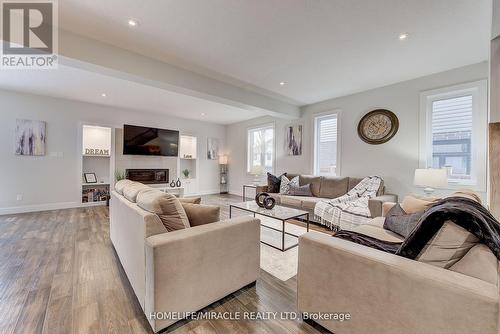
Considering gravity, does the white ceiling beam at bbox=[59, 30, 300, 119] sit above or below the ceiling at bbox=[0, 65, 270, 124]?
below

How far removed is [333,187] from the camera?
432 centimetres

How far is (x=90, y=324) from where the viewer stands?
4.76 ft

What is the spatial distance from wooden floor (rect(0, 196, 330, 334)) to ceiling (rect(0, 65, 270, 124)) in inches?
102

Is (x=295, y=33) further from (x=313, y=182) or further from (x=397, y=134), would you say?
(x=313, y=182)

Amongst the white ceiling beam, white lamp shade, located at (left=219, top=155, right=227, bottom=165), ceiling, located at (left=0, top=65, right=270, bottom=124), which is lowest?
white lamp shade, located at (left=219, top=155, right=227, bottom=165)

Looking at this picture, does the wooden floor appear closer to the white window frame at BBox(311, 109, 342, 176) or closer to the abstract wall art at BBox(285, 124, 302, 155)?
the white window frame at BBox(311, 109, 342, 176)

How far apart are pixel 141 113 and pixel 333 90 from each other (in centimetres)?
503

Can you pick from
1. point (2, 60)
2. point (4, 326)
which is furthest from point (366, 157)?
point (2, 60)

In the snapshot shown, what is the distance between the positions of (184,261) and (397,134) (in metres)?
4.10

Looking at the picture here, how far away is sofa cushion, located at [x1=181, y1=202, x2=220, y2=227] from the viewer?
1768mm

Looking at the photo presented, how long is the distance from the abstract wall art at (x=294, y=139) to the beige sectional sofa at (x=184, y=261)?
379 cm

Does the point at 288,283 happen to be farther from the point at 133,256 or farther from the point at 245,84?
the point at 245,84

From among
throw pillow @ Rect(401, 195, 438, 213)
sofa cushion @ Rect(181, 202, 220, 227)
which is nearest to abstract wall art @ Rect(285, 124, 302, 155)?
throw pillow @ Rect(401, 195, 438, 213)

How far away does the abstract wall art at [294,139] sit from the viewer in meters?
5.33
